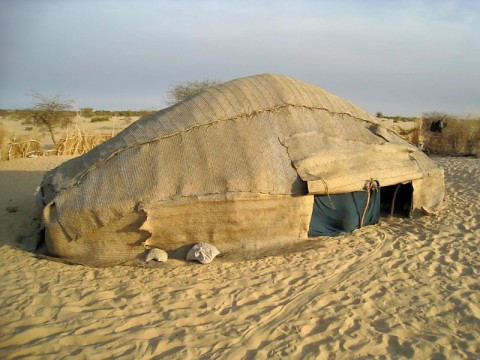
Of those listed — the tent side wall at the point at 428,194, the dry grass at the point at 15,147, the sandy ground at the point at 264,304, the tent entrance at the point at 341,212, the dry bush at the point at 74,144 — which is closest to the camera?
the sandy ground at the point at 264,304

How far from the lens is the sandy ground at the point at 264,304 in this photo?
337 centimetres

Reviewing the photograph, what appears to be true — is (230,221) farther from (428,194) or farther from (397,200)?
(428,194)

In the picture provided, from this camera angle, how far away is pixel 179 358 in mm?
3229

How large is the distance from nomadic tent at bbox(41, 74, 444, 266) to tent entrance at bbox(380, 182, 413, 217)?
0.57m

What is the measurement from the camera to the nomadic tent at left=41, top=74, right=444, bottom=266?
16.3 feet

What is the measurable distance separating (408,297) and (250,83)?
12.6ft

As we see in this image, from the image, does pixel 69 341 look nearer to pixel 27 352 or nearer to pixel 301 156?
pixel 27 352

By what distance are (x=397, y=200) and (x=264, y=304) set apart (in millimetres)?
4129

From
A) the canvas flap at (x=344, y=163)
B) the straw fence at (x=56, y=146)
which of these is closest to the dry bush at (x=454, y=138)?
the canvas flap at (x=344, y=163)

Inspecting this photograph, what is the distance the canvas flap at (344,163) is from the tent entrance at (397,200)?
497 mm

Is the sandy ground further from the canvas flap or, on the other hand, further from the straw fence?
the straw fence

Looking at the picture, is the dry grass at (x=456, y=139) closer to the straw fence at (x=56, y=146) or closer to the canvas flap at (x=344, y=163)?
the canvas flap at (x=344, y=163)

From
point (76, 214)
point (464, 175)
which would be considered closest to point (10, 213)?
point (76, 214)

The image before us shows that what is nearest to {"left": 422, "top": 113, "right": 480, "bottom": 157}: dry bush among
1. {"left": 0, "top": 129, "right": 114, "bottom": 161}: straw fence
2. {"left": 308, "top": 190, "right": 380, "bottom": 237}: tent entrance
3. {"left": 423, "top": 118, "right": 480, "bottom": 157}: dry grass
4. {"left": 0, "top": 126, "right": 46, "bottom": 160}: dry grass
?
{"left": 423, "top": 118, "right": 480, "bottom": 157}: dry grass
